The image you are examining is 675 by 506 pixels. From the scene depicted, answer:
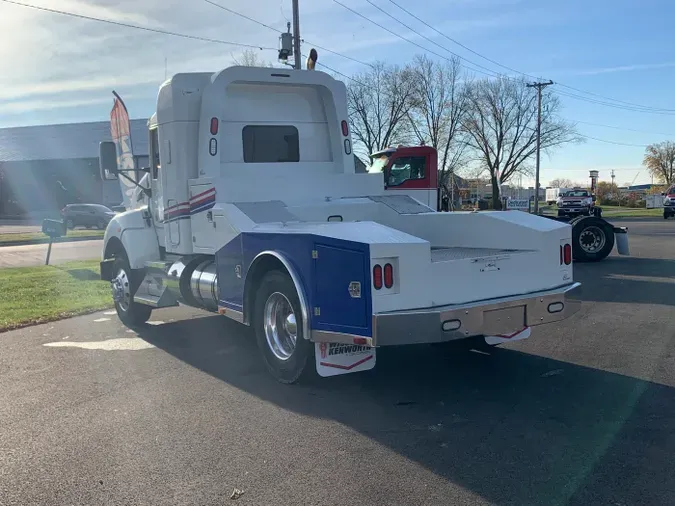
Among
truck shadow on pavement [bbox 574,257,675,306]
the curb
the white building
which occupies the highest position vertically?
the white building

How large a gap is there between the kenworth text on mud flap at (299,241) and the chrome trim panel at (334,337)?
0.02m

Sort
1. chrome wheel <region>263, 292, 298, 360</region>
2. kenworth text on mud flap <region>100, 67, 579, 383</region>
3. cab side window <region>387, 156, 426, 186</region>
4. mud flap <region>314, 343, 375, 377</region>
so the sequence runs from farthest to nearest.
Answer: cab side window <region>387, 156, 426, 186</region> < chrome wheel <region>263, 292, 298, 360</region> < mud flap <region>314, 343, 375, 377</region> < kenworth text on mud flap <region>100, 67, 579, 383</region>

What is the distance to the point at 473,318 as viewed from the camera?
515cm

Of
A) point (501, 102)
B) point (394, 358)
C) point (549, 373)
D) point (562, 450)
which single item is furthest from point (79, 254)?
point (501, 102)

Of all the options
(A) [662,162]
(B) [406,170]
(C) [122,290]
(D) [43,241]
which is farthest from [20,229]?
(A) [662,162]

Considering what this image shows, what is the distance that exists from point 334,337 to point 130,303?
4.88 metres

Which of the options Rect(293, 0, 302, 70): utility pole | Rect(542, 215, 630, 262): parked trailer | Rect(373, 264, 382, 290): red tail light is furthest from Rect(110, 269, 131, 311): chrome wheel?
Rect(293, 0, 302, 70): utility pole

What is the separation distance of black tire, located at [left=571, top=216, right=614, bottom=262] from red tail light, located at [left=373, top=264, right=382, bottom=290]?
12222mm

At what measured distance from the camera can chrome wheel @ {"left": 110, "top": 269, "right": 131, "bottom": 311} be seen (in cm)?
909

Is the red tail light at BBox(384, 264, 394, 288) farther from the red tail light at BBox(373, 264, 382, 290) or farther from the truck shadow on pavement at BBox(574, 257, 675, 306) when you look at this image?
the truck shadow on pavement at BBox(574, 257, 675, 306)

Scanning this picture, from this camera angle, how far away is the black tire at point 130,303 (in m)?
8.98

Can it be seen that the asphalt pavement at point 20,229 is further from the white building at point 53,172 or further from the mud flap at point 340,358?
the mud flap at point 340,358

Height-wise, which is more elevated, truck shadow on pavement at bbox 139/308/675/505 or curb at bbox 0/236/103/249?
curb at bbox 0/236/103/249

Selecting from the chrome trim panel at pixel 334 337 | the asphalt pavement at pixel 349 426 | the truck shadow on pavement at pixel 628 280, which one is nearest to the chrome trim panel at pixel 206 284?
the asphalt pavement at pixel 349 426
